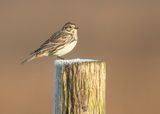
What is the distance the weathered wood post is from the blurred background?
331 inches

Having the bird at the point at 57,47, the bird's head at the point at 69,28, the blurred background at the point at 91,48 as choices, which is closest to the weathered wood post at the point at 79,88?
the bird at the point at 57,47

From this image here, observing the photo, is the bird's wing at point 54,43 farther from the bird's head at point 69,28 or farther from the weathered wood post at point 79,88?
the weathered wood post at point 79,88

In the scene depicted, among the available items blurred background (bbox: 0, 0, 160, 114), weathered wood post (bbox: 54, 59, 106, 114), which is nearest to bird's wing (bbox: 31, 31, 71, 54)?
weathered wood post (bbox: 54, 59, 106, 114)

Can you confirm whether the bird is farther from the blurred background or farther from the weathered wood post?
the blurred background

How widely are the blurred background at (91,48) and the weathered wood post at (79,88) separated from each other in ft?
27.6

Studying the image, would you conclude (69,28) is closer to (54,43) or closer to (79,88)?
(54,43)

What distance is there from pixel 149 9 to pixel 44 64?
5579 millimetres

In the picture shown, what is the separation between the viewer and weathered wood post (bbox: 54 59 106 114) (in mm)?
5539

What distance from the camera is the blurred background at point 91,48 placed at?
49.3 feet

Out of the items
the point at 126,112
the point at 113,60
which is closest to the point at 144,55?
the point at 113,60

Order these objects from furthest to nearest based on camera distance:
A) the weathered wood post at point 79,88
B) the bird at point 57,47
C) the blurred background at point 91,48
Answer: the blurred background at point 91,48 < the bird at point 57,47 < the weathered wood post at point 79,88

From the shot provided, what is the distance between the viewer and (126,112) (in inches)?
551

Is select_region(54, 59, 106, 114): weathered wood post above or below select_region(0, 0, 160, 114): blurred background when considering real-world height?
below

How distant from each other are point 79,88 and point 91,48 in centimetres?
1291
